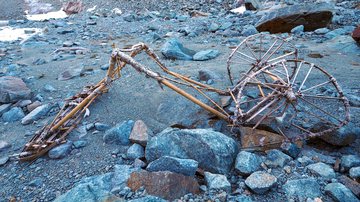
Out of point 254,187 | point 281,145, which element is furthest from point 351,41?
point 254,187

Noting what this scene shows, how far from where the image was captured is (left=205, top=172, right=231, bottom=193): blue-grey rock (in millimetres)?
1589

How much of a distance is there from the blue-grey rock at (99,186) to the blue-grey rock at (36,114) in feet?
3.43

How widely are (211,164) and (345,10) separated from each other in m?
5.53

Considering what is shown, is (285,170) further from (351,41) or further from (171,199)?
(351,41)

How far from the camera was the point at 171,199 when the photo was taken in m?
1.49

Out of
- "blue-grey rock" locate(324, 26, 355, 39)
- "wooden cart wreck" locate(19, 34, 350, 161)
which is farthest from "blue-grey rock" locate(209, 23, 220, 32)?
"wooden cart wreck" locate(19, 34, 350, 161)

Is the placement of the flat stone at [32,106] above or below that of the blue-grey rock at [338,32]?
above

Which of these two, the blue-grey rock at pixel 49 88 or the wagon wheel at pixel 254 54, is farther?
the blue-grey rock at pixel 49 88

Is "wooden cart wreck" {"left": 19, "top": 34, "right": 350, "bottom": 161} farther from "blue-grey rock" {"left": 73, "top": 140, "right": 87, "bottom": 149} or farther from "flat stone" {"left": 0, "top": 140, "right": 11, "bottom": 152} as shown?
"flat stone" {"left": 0, "top": 140, "right": 11, "bottom": 152}

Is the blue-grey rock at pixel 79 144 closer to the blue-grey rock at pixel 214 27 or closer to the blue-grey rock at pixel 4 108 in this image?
the blue-grey rock at pixel 4 108

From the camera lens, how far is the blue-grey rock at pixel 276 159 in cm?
181

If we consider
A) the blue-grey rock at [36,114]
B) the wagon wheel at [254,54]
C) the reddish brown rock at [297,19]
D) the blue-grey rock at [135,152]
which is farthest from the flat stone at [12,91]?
the reddish brown rock at [297,19]

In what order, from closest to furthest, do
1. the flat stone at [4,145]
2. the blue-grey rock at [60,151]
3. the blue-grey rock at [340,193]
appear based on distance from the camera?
the blue-grey rock at [340,193]
the blue-grey rock at [60,151]
the flat stone at [4,145]

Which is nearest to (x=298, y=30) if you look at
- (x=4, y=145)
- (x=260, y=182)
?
(x=260, y=182)
